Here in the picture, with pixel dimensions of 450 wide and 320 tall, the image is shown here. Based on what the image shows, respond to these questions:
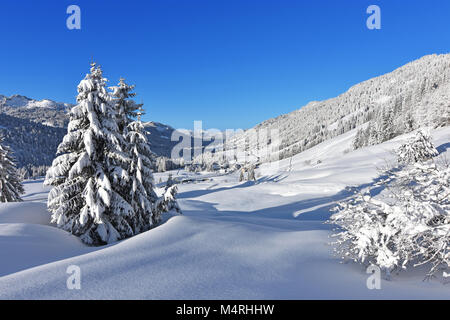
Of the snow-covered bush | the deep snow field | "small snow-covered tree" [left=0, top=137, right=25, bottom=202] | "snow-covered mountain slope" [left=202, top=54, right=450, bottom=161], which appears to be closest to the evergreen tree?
the deep snow field

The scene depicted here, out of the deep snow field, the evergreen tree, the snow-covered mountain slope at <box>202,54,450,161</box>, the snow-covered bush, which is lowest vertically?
the deep snow field

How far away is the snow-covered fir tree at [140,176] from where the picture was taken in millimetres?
11516

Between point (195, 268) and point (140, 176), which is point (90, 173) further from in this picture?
point (195, 268)

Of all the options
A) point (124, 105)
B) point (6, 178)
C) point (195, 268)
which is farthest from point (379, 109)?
point (6, 178)

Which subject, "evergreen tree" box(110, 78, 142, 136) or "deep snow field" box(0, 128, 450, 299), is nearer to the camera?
"deep snow field" box(0, 128, 450, 299)

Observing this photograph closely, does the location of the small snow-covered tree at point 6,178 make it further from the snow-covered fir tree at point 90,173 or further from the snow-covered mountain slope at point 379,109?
the snow-covered mountain slope at point 379,109

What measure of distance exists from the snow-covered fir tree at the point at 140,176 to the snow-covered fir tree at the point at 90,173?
1.04m

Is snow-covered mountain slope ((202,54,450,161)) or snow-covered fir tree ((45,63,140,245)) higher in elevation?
snow-covered mountain slope ((202,54,450,161))

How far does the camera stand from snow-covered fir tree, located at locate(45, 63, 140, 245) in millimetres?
9727

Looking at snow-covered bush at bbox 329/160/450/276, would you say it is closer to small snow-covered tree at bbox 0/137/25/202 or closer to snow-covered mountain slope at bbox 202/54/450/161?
small snow-covered tree at bbox 0/137/25/202

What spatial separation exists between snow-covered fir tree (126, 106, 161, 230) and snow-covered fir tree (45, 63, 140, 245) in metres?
1.04

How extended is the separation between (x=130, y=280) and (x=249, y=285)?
2254 millimetres

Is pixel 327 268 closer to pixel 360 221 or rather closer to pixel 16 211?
pixel 360 221
